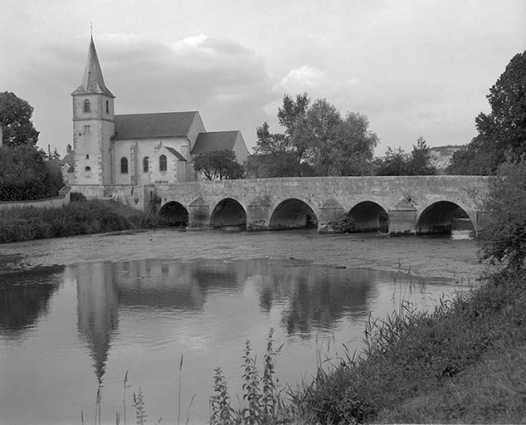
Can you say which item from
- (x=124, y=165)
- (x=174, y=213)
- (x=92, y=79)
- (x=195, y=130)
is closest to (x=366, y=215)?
(x=174, y=213)

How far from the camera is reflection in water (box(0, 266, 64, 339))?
11031 millimetres

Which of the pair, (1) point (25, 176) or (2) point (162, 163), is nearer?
(1) point (25, 176)

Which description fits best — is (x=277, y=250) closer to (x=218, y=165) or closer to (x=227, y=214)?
(x=227, y=214)

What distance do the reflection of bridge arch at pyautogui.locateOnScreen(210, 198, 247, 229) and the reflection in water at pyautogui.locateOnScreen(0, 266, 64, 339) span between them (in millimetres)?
17292

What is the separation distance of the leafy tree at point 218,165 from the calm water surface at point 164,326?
2826 centimetres

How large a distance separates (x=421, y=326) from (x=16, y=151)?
30.8m

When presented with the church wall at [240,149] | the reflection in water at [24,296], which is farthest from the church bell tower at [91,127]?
the reflection in water at [24,296]

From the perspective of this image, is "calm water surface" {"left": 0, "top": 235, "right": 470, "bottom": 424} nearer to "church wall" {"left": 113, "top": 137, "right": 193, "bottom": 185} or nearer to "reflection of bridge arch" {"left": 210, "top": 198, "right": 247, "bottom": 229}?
"reflection of bridge arch" {"left": 210, "top": 198, "right": 247, "bottom": 229}

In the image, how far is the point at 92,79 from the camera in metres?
49.7

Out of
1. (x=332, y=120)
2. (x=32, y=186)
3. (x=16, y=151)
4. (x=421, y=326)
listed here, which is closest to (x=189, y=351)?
(x=421, y=326)

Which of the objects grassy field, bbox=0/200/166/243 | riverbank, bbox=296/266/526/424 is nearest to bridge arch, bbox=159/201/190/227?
grassy field, bbox=0/200/166/243

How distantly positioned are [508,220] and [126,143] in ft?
145

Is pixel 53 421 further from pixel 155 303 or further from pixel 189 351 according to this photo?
pixel 155 303

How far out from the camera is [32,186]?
32.4m
